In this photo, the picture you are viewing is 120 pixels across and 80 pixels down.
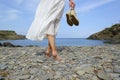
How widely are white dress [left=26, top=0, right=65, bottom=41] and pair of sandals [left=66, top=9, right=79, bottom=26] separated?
271mm

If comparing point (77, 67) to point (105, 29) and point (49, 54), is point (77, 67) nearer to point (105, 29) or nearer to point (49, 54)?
point (49, 54)

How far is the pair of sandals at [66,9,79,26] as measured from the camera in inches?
274

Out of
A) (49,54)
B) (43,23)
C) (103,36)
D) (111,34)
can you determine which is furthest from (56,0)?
(103,36)

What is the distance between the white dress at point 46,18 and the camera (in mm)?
6656

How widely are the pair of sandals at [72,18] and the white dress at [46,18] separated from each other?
0.89ft

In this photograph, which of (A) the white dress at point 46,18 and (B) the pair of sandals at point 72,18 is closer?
(A) the white dress at point 46,18

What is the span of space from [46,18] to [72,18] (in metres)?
0.79

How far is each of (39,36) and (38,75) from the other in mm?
1484

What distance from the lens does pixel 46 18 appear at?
6.69 meters

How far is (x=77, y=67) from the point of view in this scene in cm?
611

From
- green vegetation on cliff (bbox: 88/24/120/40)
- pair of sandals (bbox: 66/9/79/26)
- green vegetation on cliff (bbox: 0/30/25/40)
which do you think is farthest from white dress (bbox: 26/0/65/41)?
green vegetation on cliff (bbox: 0/30/25/40)

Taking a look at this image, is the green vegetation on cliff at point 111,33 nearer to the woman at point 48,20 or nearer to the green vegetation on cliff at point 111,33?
the green vegetation on cliff at point 111,33

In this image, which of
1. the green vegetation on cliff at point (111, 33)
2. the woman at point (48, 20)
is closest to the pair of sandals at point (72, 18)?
the woman at point (48, 20)

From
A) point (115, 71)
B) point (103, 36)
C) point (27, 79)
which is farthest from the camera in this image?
point (103, 36)
